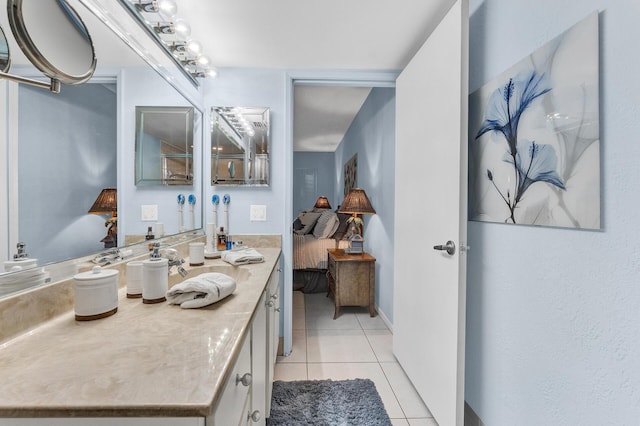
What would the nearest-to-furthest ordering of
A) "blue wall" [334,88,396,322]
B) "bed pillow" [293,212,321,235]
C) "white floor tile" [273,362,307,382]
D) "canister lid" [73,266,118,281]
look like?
"canister lid" [73,266,118,281], "white floor tile" [273,362,307,382], "blue wall" [334,88,396,322], "bed pillow" [293,212,321,235]

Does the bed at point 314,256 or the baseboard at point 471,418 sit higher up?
the bed at point 314,256

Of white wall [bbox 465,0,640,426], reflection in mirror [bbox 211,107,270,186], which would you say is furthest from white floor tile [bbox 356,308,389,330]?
reflection in mirror [bbox 211,107,270,186]

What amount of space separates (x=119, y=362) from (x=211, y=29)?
1792 mm

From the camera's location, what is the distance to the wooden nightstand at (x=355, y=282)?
278 cm

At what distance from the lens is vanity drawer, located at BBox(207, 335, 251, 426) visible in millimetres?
554

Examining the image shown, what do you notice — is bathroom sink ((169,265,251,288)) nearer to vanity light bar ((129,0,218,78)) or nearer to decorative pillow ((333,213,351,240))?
vanity light bar ((129,0,218,78))

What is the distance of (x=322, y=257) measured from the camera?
354 cm

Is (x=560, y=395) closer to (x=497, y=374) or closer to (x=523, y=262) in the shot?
(x=497, y=374)

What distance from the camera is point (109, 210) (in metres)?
1.08

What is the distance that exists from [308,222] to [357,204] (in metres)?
1.28

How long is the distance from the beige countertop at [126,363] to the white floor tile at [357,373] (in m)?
1.27

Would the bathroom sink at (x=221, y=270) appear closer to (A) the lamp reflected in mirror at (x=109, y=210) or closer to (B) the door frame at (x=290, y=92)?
(A) the lamp reflected in mirror at (x=109, y=210)

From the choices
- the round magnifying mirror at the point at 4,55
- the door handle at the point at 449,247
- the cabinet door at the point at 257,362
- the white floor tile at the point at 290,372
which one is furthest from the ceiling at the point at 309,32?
the white floor tile at the point at 290,372

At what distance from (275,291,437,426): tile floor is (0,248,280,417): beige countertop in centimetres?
128
